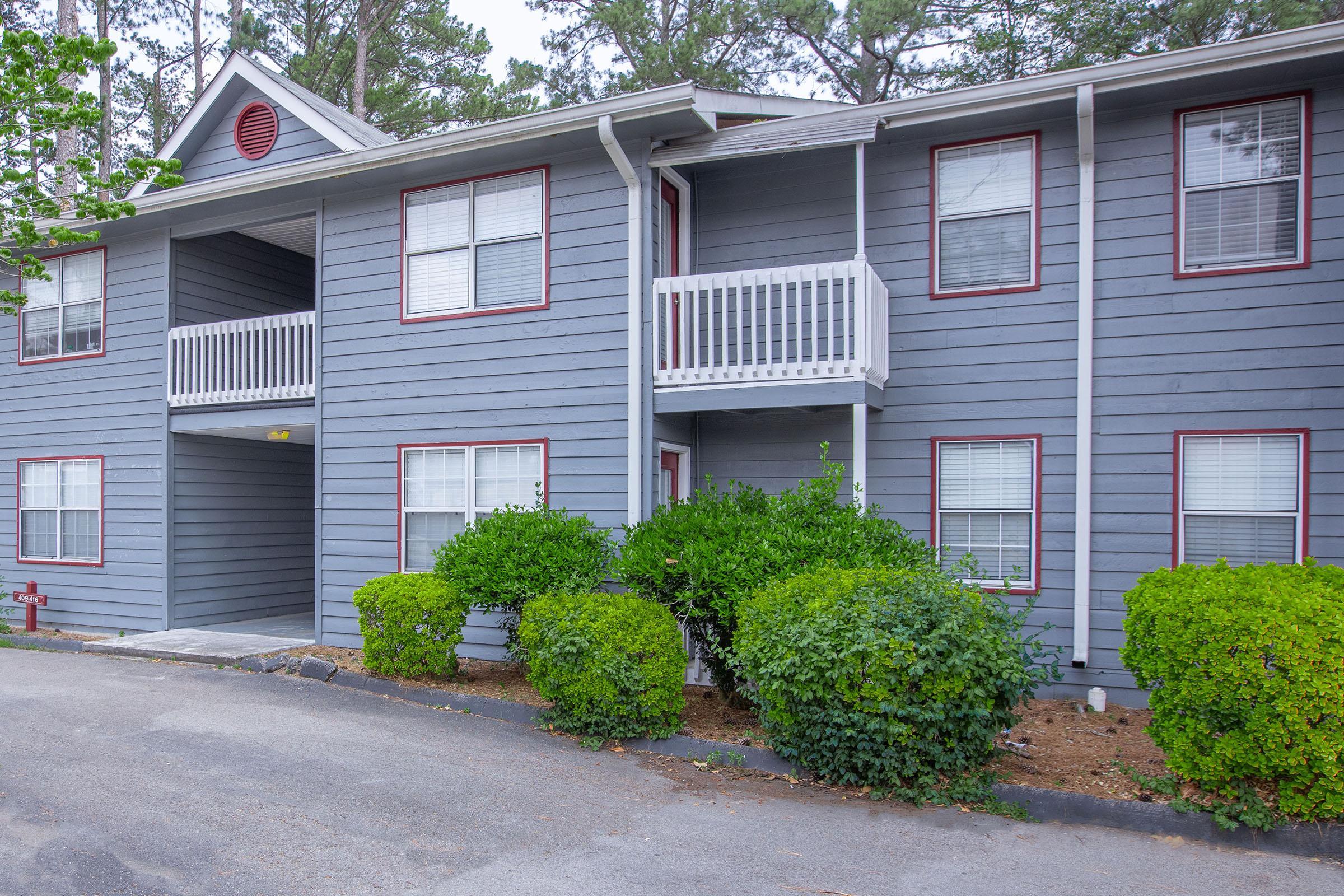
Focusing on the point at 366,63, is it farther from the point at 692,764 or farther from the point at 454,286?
the point at 692,764

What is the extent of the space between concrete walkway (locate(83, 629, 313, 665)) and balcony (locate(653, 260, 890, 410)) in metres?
5.31

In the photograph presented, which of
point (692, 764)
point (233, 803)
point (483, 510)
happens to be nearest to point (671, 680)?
point (692, 764)

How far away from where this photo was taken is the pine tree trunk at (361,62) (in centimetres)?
2133

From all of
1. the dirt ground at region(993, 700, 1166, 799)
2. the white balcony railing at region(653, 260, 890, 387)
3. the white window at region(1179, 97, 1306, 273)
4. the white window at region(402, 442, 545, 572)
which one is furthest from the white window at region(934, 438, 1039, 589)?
the white window at region(402, 442, 545, 572)

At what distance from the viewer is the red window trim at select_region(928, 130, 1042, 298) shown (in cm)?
832

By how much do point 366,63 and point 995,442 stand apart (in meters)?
19.5

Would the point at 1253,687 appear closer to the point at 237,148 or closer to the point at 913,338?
the point at 913,338

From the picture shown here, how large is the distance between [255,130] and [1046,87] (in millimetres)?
9090

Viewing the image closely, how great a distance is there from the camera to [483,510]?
31.8 feet

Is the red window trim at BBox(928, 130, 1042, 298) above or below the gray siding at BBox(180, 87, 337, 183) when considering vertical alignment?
below

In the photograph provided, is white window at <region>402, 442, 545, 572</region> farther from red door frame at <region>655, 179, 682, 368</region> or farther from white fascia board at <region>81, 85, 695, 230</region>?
white fascia board at <region>81, 85, 695, 230</region>

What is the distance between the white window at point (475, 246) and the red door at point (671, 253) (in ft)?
3.99

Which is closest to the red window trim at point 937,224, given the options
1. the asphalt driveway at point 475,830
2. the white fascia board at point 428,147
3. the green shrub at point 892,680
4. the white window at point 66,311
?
the white fascia board at point 428,147

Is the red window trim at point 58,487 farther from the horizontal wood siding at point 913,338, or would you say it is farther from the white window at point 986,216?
the white window at point 986,216
